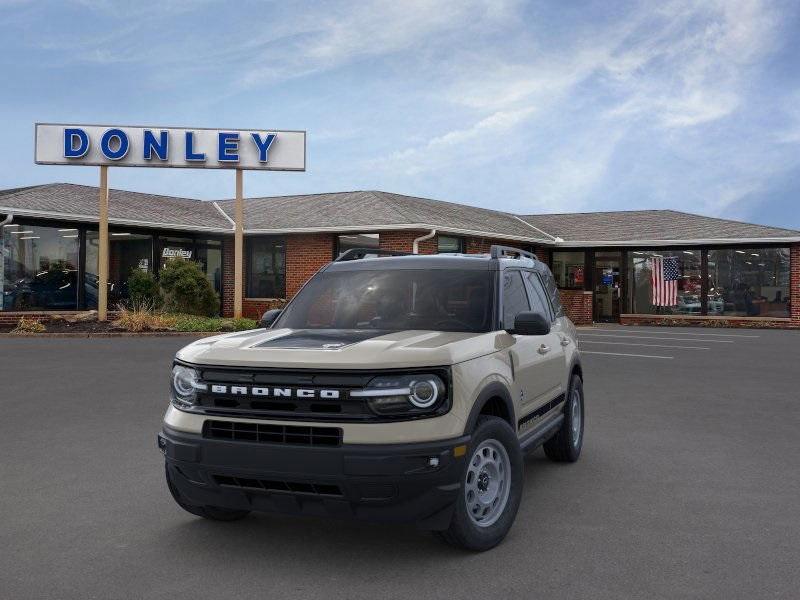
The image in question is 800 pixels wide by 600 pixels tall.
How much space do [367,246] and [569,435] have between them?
19178 millimetres

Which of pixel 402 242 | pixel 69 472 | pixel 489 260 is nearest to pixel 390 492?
pixel 489 260

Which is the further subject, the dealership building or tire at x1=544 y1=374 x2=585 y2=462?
the dealership building

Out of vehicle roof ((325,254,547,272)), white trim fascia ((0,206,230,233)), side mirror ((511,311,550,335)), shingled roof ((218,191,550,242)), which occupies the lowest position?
side mirror ((511,311,550,335))

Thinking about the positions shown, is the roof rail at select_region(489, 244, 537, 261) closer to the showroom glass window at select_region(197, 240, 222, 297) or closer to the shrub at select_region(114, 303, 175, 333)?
the shrub at select_region(114, 303, 175, 333)

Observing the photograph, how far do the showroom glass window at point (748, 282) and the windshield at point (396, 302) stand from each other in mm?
26096

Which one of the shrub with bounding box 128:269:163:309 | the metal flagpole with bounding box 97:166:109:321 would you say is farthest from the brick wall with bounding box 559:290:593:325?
the metal flagpole with bounding box 97:166:109:321

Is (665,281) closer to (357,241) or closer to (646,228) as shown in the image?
(646,228)

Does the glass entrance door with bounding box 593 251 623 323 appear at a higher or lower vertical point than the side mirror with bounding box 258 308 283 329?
higher

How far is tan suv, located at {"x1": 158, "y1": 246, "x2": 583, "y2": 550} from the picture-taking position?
4.00 metres

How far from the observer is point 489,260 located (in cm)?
563

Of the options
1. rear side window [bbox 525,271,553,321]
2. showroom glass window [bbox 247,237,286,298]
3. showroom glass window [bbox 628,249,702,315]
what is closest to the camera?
rear side window [bbox 525,271,553,321]

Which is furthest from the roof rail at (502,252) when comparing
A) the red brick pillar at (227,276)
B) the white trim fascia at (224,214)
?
the red brick pillar at (227,276)

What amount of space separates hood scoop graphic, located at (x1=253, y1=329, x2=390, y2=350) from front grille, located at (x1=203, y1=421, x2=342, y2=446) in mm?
459

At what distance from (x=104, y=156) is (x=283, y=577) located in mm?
21133
